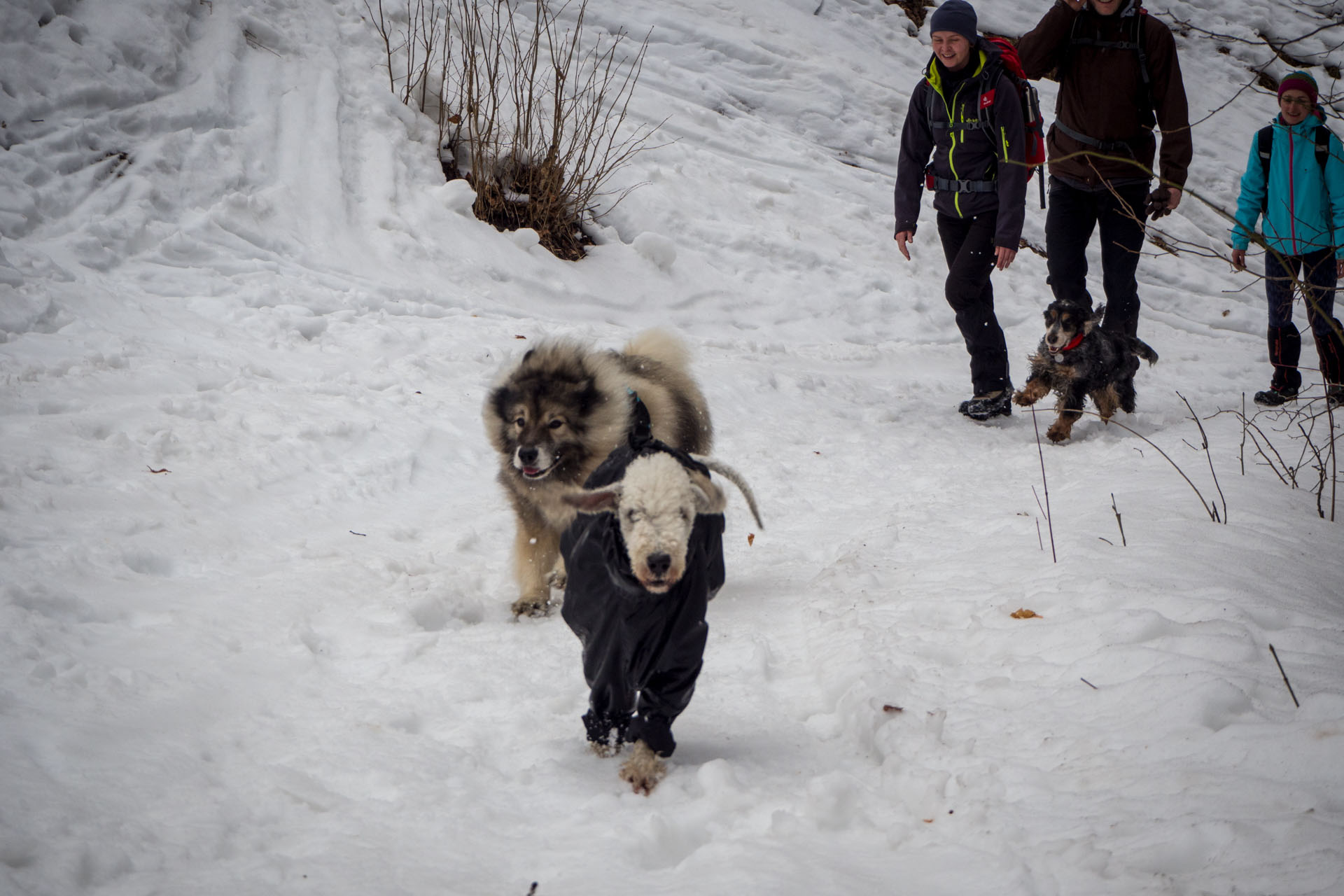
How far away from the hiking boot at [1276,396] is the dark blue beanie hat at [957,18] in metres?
3.37

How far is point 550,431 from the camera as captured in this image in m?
3.45

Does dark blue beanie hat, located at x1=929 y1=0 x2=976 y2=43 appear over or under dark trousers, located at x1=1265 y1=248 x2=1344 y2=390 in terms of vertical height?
over

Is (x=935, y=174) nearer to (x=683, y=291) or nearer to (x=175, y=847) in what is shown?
(x=683, y=291)

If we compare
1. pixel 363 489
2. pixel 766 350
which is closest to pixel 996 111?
pixel 766 350

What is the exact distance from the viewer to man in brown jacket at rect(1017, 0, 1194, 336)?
560 cm

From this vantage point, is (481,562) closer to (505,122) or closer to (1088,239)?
(1088,239)

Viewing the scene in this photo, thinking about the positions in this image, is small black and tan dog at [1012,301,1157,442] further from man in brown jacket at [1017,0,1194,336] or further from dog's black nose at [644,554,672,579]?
dog's black nose at [644,554,672,579]

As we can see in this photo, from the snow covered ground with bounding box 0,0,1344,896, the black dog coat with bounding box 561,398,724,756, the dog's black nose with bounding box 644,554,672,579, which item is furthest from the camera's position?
the black dog coat with bounding box 561,398,724,756

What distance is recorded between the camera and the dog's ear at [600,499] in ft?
7.58

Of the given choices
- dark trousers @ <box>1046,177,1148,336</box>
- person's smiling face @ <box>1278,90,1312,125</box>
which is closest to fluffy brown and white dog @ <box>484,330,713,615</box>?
dark trousers @ <box>1046,177,1148,336</box>

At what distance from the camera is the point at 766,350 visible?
7551 millimetres

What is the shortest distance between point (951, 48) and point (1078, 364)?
2.23 metres

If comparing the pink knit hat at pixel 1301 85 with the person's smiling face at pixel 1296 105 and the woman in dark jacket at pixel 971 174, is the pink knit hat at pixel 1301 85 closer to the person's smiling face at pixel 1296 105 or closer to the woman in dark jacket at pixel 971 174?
the person's smiling face at pixel 1296 105

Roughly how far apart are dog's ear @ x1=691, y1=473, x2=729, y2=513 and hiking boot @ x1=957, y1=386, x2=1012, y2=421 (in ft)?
14.5
